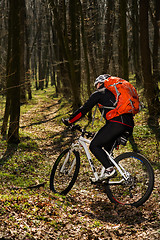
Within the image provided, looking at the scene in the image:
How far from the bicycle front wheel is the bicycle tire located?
969mm

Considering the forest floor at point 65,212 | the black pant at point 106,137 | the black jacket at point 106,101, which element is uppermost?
the black jacket at point 106,101

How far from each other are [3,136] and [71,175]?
6.25 meters

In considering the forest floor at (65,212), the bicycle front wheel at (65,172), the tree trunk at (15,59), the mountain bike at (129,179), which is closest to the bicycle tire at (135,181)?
the mountain bike at (129,179)

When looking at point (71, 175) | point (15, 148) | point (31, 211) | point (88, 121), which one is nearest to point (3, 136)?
point (15, 148)

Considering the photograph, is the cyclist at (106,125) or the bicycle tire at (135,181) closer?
the bicycle tire at (135,181)

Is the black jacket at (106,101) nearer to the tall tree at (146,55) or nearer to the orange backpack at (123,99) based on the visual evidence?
the orange backpack at (123,99)

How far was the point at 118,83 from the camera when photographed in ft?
15.7

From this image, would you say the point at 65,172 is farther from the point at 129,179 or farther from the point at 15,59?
the point at 15,59

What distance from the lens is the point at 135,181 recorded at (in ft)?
16.0

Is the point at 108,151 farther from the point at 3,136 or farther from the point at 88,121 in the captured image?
the point at 88,121

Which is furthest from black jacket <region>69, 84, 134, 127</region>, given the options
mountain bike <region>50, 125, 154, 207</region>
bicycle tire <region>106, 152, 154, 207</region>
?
bicycle tire <region>106, 152, 154, 207</region>

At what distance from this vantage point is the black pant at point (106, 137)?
483cm

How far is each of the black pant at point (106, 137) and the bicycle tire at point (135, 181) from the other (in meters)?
0.27

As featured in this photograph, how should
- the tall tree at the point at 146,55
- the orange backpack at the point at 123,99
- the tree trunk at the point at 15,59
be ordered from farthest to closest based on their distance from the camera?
1. the tall tree at the point at 146,55
2. the tree trunk at the point at 15,59
3. the orange backpack at the point at 123,99
